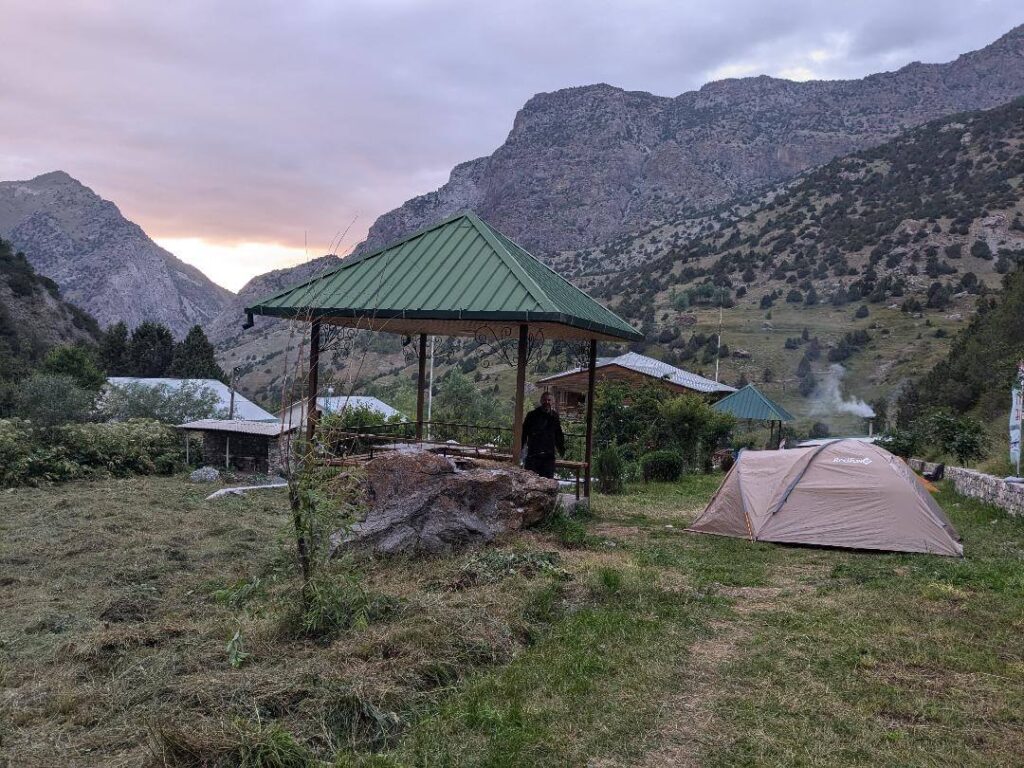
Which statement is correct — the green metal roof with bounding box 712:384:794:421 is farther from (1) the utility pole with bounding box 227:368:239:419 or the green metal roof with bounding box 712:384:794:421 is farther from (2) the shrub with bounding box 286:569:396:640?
(2) the shrub with bounding box 286:569:396:640

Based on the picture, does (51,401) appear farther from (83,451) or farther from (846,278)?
(846,278)

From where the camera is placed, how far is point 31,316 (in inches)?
1997

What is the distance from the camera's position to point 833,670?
5.01 m

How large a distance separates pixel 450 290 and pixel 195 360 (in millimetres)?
45825

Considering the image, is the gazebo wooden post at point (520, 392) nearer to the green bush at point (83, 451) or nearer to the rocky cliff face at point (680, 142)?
the green bush at point (83, 451)

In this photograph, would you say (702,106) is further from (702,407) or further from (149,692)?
(149,692)

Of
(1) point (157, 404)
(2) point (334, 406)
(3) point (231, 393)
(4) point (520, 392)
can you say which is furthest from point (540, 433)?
(1) point (157, 404)

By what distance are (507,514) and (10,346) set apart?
43953mm

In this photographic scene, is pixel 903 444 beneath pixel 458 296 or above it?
beneath

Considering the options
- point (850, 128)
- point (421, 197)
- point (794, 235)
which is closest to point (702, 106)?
point (850, 128)

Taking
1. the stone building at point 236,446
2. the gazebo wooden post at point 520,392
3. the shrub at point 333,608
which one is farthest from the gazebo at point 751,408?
the shrub at point 333,608

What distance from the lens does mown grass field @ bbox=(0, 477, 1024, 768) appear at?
3.79 meters

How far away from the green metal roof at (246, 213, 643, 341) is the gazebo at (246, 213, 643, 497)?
14 mm

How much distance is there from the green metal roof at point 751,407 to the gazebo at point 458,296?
15.6 meters
